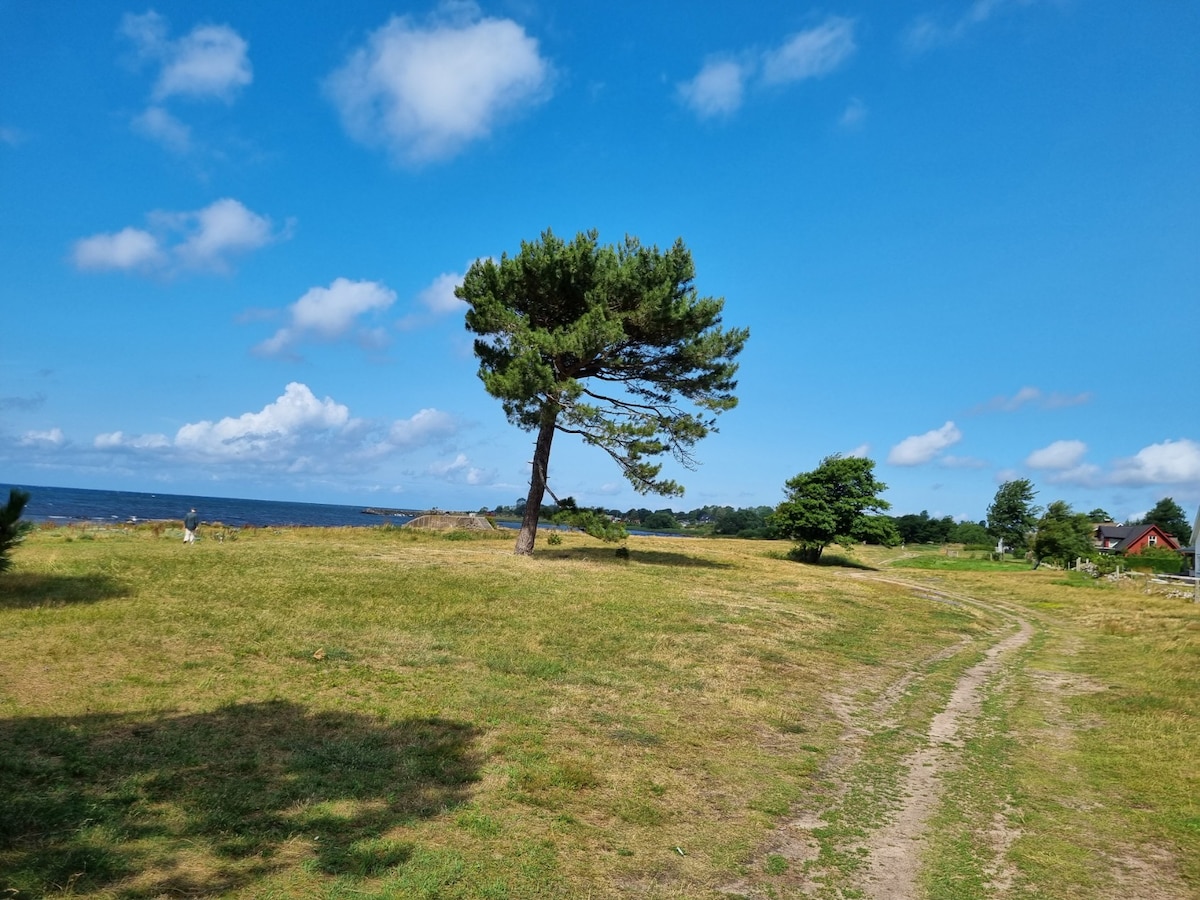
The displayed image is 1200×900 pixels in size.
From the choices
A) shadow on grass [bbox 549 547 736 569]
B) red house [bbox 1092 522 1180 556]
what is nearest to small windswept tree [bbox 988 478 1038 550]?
red house [bbox 1092 522 1180 556]

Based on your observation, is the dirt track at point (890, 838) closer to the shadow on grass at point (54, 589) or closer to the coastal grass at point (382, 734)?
the coastal grass at point (382, 734)

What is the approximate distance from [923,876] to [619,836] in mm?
2951

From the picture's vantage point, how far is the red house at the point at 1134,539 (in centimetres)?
9081

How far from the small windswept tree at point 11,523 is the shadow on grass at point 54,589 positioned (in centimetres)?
128

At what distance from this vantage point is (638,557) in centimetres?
3675

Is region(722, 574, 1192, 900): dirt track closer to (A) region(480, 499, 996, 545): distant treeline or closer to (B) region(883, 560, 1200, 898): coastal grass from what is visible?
(B) region(883, 560, 1200, 898): coastal grass

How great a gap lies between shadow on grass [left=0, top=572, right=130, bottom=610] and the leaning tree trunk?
1686 centimetres

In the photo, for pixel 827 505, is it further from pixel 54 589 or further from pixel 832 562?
pixel 54 589

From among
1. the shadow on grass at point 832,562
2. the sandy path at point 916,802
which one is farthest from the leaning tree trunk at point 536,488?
the shadow on grass at point 832,562

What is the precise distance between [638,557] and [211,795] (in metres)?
30.8

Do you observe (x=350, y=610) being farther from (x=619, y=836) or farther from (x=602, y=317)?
(x=602, y=317)

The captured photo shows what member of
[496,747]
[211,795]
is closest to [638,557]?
[496,747]

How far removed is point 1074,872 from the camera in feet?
22.2

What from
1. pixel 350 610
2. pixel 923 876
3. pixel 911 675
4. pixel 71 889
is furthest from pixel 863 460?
pixel 71 889
